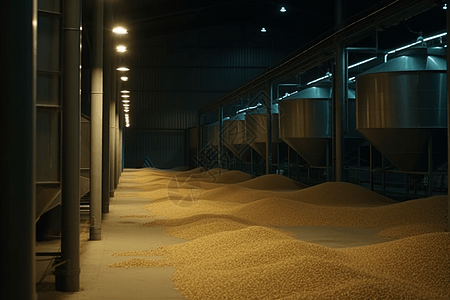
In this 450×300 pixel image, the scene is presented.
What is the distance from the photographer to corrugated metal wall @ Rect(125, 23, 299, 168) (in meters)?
45.0

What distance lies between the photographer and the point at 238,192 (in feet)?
60.6

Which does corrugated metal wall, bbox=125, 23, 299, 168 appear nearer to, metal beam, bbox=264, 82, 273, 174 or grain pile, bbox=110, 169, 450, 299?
metal beam, bbox=264, 82, 273, 174

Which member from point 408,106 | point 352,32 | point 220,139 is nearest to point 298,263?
point 408,106

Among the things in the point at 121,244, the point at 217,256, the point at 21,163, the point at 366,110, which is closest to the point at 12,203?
the point at 21,163

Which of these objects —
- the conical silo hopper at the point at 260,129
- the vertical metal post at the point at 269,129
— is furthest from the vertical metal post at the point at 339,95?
the conical silo hopper at the point at 260,129

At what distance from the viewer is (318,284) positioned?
5703 mm

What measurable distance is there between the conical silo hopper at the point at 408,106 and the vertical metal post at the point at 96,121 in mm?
8191

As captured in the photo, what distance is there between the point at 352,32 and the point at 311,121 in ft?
15.8

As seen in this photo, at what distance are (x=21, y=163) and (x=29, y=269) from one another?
22.5 inches

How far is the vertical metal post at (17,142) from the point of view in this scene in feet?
9.65

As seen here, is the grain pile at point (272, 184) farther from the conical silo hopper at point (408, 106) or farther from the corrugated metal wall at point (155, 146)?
the corrugated metal wall at point (155, 146)

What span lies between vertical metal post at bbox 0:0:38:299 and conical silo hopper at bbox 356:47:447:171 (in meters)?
13.0

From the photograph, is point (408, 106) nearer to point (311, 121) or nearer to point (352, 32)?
point (352, 32)

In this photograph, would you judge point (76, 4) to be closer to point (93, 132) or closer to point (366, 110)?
point (93, 132)
